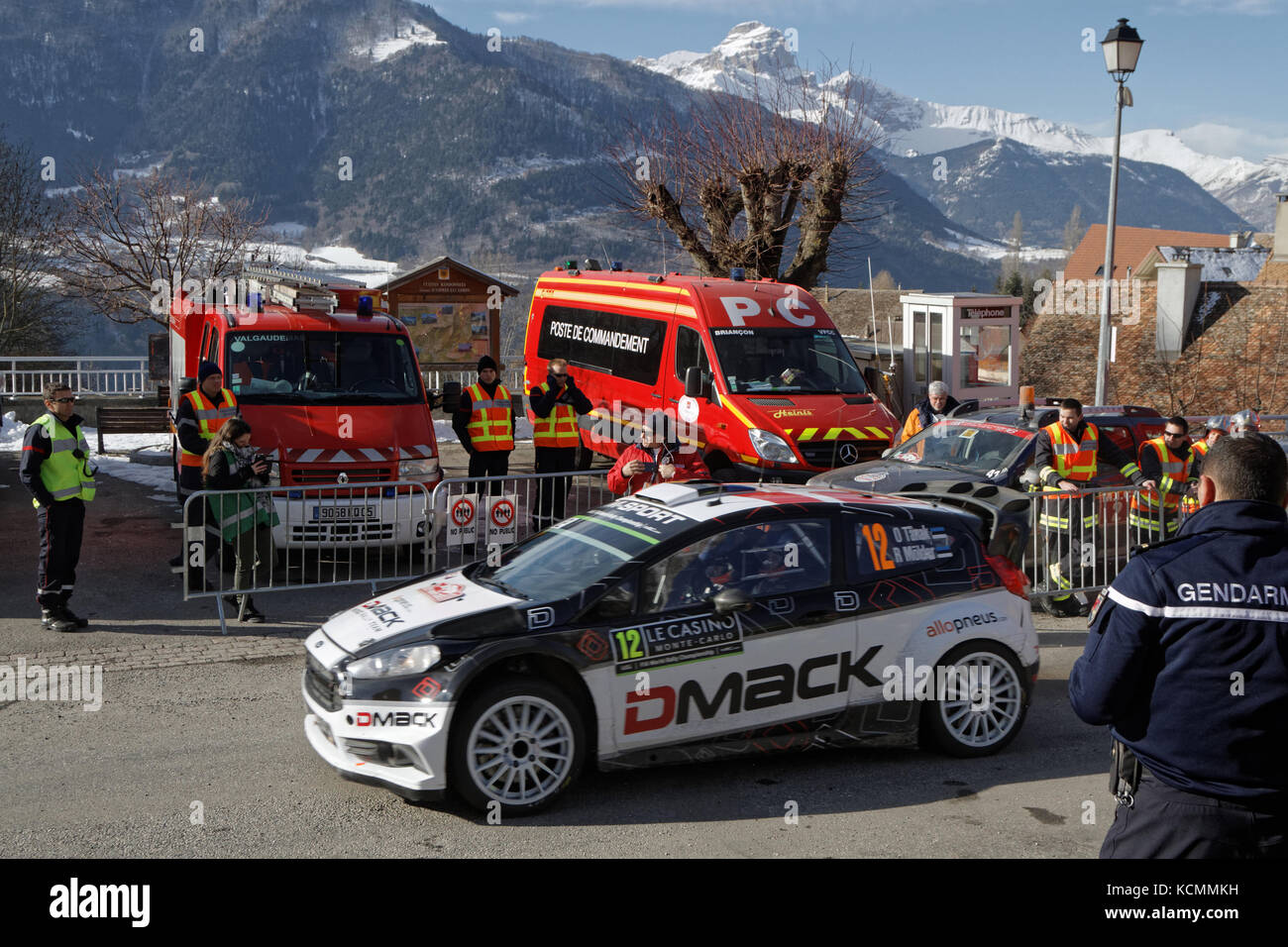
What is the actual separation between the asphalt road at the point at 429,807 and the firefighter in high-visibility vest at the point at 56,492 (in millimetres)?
1359

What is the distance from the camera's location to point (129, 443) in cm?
2170

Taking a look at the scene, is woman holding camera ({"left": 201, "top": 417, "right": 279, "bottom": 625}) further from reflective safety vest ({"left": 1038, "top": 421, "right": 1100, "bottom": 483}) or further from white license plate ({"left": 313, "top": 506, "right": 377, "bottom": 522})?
reflective safety vest ({"left": 1038, "top": 421, "right": 1100, "bottom": 483})

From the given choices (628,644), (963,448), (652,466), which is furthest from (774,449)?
(628,644)

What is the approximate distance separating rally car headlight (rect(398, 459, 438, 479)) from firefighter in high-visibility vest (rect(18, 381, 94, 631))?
3.05m

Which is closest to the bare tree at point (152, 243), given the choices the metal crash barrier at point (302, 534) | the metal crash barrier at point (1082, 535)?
the metal crash barrier at point (302, 534)

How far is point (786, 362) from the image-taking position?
1429cm

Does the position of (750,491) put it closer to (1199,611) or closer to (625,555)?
(625,555)

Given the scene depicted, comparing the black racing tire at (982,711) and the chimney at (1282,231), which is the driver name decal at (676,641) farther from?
the chimney at (1282,231)

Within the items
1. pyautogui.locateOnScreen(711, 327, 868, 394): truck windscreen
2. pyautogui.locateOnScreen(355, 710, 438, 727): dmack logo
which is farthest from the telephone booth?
pyautogui.locateOnScreen(355, 710, 438, 727): dmack logo

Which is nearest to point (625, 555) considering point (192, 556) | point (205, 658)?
point (205, 658)

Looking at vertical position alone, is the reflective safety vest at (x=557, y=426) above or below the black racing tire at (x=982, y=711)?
above

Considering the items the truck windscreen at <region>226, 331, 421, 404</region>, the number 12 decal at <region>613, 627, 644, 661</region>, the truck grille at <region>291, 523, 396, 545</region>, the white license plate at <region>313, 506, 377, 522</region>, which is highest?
the truck windscreen at <region>226, 331, 421, 404</region>

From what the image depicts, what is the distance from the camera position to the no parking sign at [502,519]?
1116cm

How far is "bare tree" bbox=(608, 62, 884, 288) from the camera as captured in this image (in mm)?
21047
